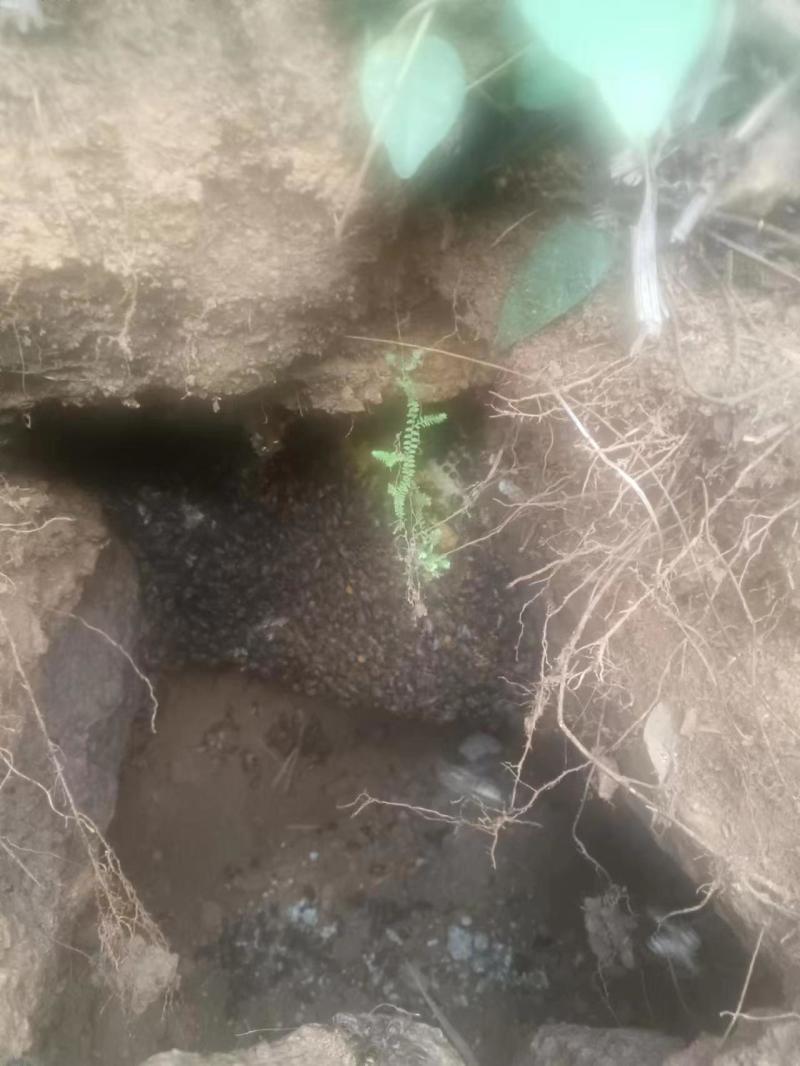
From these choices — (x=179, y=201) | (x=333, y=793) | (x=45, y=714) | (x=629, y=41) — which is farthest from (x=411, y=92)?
(x=333, y=793)

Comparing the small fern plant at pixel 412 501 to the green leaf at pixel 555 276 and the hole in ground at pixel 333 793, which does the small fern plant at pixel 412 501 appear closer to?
the hole in ground at pixel 333 793

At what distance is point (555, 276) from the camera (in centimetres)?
173

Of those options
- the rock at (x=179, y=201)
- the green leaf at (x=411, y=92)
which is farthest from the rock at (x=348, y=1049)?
the green leaf at (x=411, y=92)

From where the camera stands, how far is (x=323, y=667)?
2.66 m

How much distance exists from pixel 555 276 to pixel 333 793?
2064 millimetres

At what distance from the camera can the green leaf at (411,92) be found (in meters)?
1.38

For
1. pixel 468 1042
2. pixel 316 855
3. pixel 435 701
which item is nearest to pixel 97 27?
pixel 435 701

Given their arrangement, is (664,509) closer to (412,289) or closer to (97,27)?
(412,289)

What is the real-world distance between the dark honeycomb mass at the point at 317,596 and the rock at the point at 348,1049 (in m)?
0.97

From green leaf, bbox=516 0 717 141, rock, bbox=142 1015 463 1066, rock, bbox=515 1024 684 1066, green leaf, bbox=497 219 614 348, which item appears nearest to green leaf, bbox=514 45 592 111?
green leaf, bbox=516 0 717 141

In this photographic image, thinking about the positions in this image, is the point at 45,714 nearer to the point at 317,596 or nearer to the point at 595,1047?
the point at 317,596

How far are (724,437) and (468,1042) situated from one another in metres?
2.26

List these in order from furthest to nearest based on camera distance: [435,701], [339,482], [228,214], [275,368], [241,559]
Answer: [435,701], [241,559], [339,482], [275,368], [228,214]

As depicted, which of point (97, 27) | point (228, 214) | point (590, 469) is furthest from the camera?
point (590, 469)
